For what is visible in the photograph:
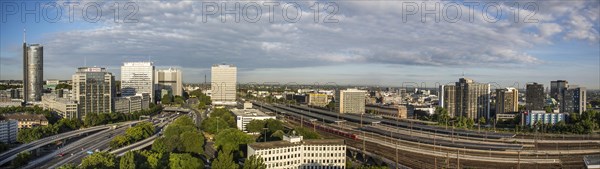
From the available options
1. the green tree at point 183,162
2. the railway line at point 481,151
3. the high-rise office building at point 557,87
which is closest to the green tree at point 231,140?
the green tree at point 183,162

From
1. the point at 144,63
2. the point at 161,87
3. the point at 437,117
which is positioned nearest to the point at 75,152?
the point at 437,117

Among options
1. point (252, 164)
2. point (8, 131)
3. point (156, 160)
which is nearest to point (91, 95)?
point (8, 131)

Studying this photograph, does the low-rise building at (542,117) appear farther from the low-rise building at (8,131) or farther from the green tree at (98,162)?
the low-rise building at (8,131)

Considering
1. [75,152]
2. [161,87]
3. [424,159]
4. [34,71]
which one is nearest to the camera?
[424,159]

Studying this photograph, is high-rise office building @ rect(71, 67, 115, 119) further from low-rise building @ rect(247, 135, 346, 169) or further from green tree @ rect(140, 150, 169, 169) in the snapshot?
low-rise building @ rect(247, 135, 346, 169)

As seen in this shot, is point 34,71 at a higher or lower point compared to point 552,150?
higher

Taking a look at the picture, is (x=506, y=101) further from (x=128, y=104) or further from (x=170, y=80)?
(x=170, y=80)

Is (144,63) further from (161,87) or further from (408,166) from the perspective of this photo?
(408,166)
